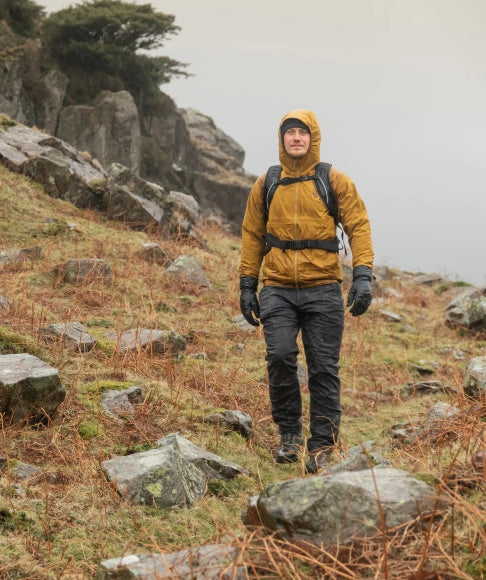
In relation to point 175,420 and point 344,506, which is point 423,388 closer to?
point 175,420

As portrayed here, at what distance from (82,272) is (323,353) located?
474 cm

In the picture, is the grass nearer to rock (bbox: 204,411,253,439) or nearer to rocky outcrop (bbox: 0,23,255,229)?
rock (bbox: 204,411,253,439)

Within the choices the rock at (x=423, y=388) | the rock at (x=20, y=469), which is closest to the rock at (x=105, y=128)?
the rock at (x=423, y=388)

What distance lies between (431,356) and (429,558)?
26.4 feet

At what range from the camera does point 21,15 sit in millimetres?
21375

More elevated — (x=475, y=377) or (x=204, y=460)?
(x=475, y=377)

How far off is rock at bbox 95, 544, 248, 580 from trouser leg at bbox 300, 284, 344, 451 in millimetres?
2493

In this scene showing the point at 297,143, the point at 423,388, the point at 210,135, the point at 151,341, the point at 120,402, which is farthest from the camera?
the point at 210,135

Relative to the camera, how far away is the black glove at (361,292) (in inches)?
186

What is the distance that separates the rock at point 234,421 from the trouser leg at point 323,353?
0.53 m

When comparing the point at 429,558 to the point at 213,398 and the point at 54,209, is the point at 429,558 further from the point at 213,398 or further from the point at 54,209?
the point at 54,209

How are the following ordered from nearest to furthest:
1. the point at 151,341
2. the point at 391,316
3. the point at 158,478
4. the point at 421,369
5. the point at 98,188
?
1. the point at 158,478
2. the point at 151,341
3. the point at 421,369
4. the point at 391,316
5. the point at 98,188

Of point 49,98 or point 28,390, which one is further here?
point 49,98

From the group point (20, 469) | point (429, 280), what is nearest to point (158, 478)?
point (20, 469)
